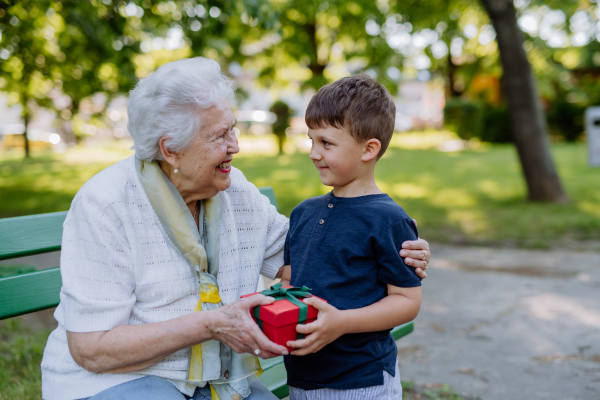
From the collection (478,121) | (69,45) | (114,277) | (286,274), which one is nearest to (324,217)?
(286,274)

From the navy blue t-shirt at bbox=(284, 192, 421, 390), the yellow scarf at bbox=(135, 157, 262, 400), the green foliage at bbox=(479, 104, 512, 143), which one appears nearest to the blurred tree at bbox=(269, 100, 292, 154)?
the green foliage at bbox=(479, 104, 512, 143)

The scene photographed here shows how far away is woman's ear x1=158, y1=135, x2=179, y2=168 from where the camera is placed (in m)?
1.71

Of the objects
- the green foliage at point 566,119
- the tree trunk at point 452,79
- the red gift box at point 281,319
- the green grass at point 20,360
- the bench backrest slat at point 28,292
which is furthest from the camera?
the tree trunk at point 452,79

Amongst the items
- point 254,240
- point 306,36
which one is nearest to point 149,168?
point 254,240

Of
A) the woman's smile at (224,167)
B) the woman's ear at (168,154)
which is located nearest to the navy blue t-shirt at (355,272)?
the woman's smile at (224,167)

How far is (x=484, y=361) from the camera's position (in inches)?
128

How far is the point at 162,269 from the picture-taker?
65.6 inches

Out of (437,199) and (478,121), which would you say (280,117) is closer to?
(478,121)

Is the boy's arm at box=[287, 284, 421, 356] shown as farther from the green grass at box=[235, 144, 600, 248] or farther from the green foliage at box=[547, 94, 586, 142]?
the green foliage at box=[547, 94, 586, 142]

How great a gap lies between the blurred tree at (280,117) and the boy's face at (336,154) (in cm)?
1762

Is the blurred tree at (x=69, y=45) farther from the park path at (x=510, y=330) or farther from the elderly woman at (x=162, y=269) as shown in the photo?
the elderly woman at (x=162, y=269)

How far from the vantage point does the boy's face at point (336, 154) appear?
1656 mm

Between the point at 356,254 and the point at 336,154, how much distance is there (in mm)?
328

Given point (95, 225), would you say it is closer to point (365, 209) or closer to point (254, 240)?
point (254, 240)
